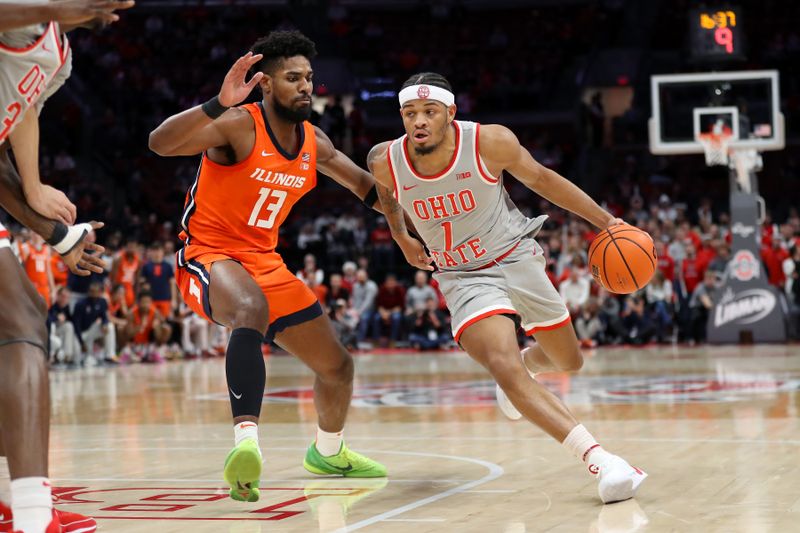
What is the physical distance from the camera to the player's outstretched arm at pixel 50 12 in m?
3.62

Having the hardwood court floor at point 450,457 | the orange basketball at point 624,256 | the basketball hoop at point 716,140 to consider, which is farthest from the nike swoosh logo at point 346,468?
the basketball hoop at point 716,140

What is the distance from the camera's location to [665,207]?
23.4m

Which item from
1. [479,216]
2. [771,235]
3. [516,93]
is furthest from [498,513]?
[516,93]

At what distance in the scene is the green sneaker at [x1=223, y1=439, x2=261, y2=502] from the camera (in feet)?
16.0

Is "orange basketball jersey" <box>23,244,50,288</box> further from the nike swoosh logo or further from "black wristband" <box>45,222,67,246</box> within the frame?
"black wristband" <box>45,222,67,246</box>

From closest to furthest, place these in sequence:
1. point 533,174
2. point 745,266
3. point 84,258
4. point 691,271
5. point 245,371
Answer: point 84,258, point 245,371, point 533,174, point 745,266, point 691,271

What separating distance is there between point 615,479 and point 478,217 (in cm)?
158

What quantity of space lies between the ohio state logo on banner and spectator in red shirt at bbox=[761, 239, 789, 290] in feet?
2.94

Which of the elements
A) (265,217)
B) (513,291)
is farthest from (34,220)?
(513,291)

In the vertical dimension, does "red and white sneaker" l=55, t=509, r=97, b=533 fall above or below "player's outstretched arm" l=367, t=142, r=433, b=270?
below

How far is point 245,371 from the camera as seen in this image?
533 cm

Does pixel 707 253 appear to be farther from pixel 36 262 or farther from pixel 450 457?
pixel 450 457

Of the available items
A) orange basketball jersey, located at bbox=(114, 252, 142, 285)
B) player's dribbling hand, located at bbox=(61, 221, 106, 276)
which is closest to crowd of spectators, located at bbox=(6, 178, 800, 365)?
orange basketball jersey, located at bbox=(114, 252, 142, 285)

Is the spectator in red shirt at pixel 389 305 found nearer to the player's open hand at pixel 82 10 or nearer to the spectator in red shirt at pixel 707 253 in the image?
the spectator in red shirt at pixel 707 253
